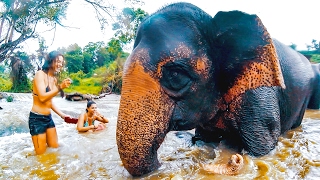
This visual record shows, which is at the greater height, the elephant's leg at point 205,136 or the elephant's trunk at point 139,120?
the elephant's trunk at point 139,120

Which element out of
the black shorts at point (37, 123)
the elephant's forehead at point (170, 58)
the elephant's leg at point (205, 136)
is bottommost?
the black shorts at point (37, 123)

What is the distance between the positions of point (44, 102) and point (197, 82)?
2.54 metres

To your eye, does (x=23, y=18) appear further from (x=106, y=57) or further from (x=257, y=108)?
(x=106, y=57)

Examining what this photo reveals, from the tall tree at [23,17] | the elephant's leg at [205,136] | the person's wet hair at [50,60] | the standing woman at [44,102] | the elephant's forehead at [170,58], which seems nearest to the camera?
the elephant's forehead at [170,58]

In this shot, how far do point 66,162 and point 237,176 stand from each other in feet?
6.17

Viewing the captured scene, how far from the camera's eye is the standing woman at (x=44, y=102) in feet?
13.2

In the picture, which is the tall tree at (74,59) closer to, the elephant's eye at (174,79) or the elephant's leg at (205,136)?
the elephant's leg at (205,136)

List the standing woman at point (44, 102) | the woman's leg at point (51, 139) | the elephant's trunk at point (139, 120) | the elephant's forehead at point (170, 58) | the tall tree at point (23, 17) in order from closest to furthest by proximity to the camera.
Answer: the elephant's trunk at point (139, 120)
the elephant's forehead at point (170, 58)
the standing woman at point (44, 102)
the woman's leg at point (51, 139)
the tall tree at point (23, 17)

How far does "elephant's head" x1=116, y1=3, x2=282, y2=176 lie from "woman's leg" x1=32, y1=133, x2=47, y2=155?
226cm

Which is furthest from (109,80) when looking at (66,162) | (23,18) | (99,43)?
(99,43)

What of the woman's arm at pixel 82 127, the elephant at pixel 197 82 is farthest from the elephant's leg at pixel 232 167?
the woman's arm at pixel 82 127

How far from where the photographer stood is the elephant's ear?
250 cm

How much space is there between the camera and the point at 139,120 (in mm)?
2119

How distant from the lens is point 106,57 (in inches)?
2023
